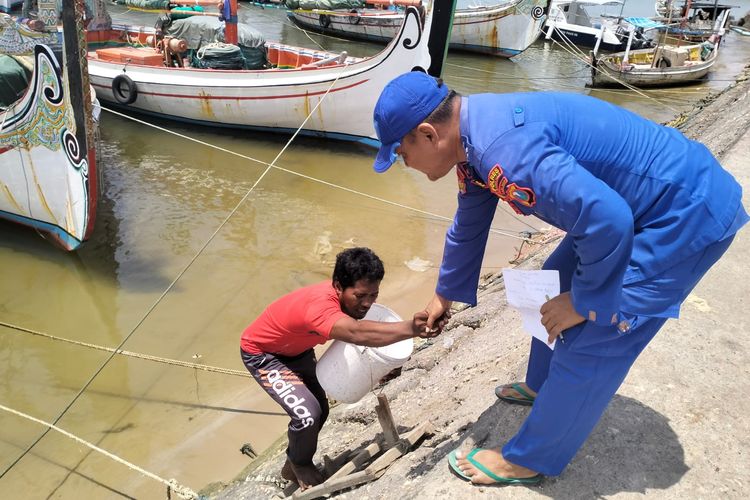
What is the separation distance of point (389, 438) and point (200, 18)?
11.4 m

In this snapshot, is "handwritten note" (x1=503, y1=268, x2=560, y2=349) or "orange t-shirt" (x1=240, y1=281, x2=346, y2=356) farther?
"orange t-shirt" (x1=240, y1=281, x2=346, y2=356)

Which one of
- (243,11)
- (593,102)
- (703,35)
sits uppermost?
(593,102)

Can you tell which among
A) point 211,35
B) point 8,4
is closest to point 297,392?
point 8,4

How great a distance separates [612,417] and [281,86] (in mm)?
8739

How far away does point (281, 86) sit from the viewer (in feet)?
33.5

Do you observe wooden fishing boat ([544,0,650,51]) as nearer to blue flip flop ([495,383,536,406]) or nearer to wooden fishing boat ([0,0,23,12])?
wooden fishing boat ([0,0,23,12])

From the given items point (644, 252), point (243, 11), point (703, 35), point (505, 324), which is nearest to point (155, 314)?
point (505, 324)

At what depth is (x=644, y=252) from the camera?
179cm

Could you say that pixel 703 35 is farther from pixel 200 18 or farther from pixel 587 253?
pixel 587 253

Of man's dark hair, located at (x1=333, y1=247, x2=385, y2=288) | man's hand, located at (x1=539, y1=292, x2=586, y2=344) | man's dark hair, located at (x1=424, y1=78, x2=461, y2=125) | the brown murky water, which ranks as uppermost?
man's dark hair, located at (x1=424, y1=78, x2=461, y2=125)

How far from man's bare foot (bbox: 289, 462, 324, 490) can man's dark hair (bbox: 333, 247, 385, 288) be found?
1.01 meters

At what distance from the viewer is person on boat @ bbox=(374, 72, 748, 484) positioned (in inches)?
63.4

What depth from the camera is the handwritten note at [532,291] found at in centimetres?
196

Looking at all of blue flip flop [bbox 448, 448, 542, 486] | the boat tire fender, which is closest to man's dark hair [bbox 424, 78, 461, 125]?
blue flip flop [bbox 448, 448, 542, 486]
